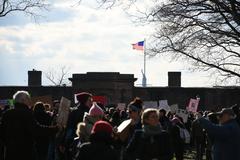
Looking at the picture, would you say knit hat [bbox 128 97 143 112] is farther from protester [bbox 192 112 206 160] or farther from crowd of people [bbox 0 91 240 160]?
protester [bbox 192 112 206 160]

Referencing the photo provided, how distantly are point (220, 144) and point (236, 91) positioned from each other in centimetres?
4843

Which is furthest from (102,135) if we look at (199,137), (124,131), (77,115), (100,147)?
(199,137)

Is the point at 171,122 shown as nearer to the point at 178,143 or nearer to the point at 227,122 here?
the point at 178,143

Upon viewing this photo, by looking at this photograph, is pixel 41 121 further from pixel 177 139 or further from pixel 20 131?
pixel 177 139

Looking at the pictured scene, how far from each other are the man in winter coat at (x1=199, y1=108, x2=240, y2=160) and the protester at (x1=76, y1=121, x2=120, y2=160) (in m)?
3.73

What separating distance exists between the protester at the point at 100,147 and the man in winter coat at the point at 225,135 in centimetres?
373

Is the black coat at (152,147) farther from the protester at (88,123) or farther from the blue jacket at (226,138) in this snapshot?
the blue jacket at (226,138)

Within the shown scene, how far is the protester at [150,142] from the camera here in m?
10.3

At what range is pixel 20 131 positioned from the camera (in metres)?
10.6

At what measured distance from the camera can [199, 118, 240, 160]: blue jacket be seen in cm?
1168

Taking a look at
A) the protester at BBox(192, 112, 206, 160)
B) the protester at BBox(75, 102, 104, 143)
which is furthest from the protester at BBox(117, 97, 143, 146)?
the protester at BBox(192, 112, 206, 160)

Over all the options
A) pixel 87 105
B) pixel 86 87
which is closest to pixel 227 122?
pixel 87 105

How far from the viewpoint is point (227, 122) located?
469 inches

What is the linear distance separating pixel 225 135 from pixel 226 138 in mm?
85
